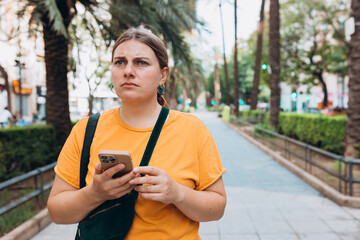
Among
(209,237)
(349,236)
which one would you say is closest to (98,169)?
(209,237)

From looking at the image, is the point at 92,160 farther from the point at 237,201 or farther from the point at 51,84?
the point at 51,84

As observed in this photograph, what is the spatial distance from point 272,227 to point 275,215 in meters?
0.53

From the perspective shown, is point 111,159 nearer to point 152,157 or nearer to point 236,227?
point 152,157

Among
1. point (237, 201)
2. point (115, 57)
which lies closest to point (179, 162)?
point (115, 57)

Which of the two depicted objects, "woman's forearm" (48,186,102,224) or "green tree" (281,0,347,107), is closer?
"woman's forearm" (48,186,102,224)

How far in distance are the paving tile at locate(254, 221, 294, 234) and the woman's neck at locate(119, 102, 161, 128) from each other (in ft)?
11.9

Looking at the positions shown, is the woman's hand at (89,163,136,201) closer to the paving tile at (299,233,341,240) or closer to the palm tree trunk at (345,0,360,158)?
the paving tile at (299,233,341,240)

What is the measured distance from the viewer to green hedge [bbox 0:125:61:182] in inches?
273

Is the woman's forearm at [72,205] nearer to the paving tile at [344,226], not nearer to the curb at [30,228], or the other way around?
the curb at [30,228]

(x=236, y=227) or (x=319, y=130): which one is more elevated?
(x=319, y=130)

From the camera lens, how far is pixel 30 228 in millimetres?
4465

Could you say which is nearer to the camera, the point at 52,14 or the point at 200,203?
the point at 200,203

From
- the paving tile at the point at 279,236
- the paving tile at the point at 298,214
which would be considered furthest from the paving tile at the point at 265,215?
the paving tile at the point at 279,236

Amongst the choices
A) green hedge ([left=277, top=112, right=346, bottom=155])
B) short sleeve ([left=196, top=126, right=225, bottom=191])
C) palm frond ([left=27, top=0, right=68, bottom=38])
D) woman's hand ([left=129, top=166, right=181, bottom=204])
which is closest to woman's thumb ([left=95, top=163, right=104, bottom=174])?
woman's hand ([left=129, top=166, right=181, bottom=204])
